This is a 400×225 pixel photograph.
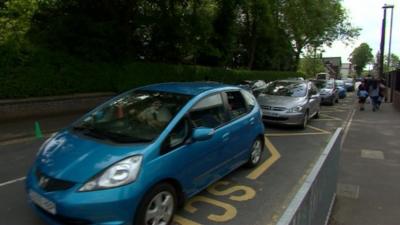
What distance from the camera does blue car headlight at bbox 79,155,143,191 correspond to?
11.0 feet

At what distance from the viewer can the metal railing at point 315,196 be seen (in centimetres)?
226

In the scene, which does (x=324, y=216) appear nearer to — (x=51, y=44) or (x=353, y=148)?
(x=353, y=148)

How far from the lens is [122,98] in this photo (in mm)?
5102

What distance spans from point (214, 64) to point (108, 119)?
1812 cm

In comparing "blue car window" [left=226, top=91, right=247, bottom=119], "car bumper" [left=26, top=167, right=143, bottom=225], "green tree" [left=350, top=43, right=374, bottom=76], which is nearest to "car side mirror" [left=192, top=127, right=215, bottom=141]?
"car bumper" [left=26, top=167, right=143, bottom=225]

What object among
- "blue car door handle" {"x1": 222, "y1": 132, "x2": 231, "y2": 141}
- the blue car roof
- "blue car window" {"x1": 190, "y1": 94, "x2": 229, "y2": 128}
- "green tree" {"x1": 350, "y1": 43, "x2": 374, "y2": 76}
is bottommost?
"blue car door handle" {"x1": 222, "y1": 132, "x2": 231, "y2": 141}

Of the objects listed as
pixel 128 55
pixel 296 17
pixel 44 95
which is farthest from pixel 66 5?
pixel 296 17

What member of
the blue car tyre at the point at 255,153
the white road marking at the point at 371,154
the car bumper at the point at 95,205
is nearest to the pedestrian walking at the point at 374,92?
the white road marking at the point at 371,154

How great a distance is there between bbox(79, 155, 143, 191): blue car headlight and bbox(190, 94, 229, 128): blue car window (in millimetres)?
1177

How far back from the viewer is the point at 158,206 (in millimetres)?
3746

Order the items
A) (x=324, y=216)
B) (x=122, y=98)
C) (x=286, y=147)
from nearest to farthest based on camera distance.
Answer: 1. (x=324, y=216)
2. (x=122, y=98)
3. (x=286, y=147)

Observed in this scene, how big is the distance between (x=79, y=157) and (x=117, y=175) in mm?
492

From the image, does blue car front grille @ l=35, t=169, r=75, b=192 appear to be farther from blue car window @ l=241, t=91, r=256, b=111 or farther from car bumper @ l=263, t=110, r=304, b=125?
car bumper @ l=263, t=110, r=304, b=125

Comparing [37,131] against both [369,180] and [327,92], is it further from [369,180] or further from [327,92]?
[327,92]
